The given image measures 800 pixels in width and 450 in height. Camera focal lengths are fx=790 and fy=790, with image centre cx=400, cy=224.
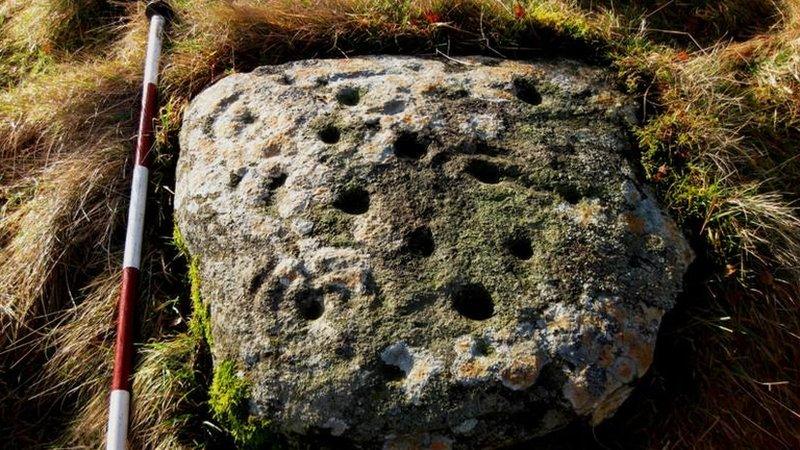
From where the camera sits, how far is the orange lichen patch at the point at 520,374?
2.90 m

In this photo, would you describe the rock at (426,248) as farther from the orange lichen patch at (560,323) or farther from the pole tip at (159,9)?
the pole tip at (159,9)

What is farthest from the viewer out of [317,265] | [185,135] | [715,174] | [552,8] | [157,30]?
[157,30]

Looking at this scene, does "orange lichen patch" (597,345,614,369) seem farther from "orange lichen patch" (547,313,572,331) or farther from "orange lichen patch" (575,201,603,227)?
"orange lichen patch" (575,201,603,227)

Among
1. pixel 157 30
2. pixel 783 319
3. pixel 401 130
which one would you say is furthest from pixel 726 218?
pixel 157 30

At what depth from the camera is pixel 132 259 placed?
386 centimetres

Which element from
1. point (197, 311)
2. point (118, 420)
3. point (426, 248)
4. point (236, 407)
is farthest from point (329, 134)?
point (118, 420)

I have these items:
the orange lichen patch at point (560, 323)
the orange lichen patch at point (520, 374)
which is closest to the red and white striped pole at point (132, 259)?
the orange lichen patch at point (520, 374)

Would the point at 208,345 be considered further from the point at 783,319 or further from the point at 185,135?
the point at 783,319

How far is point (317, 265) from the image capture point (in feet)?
10.6

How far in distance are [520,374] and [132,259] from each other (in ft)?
6.65

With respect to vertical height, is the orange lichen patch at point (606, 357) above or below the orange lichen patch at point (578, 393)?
above

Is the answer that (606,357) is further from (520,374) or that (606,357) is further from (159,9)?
(159,9)

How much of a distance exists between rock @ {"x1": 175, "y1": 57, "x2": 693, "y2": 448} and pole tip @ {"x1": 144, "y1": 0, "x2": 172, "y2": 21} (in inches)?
47.0

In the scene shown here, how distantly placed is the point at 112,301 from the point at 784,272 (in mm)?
3134
